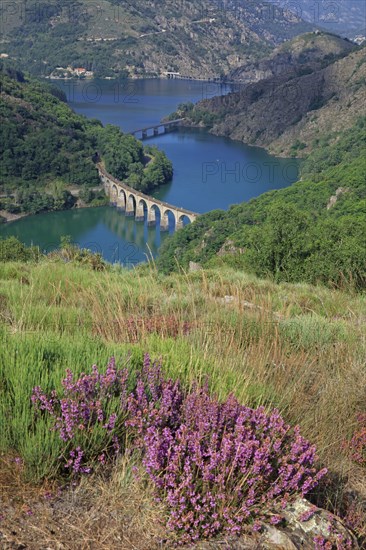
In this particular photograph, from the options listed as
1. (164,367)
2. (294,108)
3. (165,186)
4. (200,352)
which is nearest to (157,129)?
(294,108)

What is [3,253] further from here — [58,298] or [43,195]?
[43,195]

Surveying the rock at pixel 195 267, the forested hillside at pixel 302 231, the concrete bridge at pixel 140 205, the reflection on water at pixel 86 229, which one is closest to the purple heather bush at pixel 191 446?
the forested hillside at pixel 302 231

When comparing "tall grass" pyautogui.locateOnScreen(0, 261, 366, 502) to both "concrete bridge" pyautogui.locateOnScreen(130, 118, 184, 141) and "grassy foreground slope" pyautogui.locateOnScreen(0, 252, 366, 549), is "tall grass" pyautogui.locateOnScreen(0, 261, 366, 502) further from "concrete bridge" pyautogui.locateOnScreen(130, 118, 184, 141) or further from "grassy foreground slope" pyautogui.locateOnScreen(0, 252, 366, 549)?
"concrete bridge" pyautogui.locateOnScreen(130, 118, 184, 141)

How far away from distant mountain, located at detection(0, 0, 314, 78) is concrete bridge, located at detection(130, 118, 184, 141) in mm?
56409

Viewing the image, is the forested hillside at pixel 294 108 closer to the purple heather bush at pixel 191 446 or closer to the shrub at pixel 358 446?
the shrub at pixel 358 446

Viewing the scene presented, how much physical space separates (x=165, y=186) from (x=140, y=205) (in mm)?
9948

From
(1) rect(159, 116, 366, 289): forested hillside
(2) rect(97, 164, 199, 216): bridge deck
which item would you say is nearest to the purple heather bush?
(1) rect(159, 116, 366, 289): forested hillside

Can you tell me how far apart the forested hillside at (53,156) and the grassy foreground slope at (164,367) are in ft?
171

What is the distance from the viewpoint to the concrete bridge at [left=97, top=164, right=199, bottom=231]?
162ft

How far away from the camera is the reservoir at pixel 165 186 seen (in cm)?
4741

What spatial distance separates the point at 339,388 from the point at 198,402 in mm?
878

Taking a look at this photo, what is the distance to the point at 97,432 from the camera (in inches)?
69.6

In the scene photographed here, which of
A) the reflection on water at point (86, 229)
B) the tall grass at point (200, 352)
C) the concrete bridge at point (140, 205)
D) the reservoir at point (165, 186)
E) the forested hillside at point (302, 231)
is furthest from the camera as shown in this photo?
the concrete bridge at point (140, 205)

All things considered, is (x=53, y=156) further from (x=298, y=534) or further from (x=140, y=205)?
(x=298, y=534)
